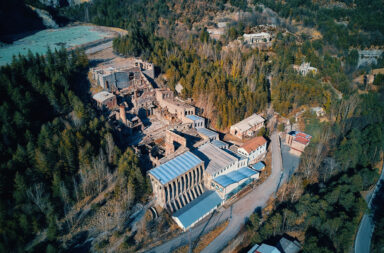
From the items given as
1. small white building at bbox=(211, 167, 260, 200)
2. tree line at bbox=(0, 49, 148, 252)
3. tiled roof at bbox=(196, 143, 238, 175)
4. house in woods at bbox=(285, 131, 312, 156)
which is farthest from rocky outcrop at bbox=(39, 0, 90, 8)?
house in woods at bbox=(285, 131, 312, 156)

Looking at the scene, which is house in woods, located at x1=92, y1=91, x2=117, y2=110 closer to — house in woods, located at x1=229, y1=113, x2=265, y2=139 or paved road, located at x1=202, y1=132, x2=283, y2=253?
house in woods, located at x1=229, y1=113, x2=265, y2=139

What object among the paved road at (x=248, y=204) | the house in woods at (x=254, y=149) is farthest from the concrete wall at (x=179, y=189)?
the house in woods at (x=254, y=149)

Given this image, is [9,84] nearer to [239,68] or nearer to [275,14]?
[239,68]

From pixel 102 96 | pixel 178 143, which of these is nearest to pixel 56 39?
pixel 102 96

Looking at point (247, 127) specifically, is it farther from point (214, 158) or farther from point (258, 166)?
point (214, 158)

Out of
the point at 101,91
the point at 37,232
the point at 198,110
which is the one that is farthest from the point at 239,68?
the point at 37,232

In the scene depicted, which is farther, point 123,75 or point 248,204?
point 123,75
